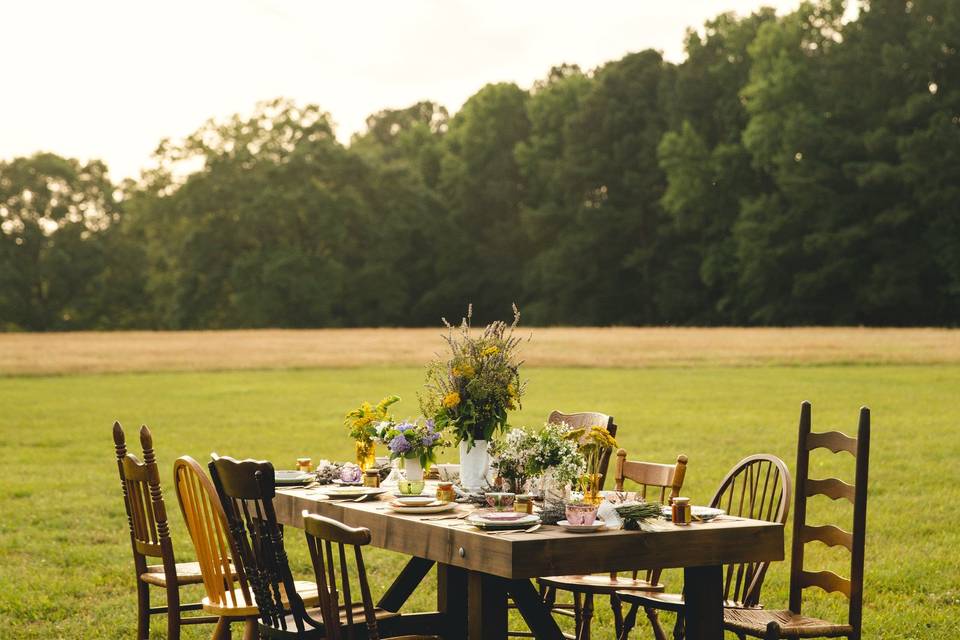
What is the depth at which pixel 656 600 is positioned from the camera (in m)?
5.91

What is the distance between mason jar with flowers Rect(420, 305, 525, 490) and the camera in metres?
5.94

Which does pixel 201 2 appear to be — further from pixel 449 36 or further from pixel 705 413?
pixel 449 36

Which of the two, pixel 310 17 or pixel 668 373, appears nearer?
pixel 310 17

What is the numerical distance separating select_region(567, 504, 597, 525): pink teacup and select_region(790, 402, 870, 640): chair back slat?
1.16 metres

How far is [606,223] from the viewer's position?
63.7m

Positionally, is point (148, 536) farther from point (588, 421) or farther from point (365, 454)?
point (588, 421)

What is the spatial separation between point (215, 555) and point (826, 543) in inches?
108

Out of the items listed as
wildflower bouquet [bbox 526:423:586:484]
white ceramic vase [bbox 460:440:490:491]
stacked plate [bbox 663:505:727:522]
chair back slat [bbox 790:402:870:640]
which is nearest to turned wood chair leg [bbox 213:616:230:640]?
white ceramic vase [bbox 460:440:490:491]

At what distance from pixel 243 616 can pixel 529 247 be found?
64.8 meters

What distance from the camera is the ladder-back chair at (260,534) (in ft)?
16.8

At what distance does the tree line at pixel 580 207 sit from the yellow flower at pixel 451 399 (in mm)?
48795

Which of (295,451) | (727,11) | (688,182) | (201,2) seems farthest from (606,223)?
(295,451)

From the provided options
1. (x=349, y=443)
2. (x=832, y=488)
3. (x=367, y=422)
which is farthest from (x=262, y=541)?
(x=349, y=443)

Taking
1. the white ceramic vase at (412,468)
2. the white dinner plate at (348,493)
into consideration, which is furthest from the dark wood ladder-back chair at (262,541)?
the white ceramic vase at (412,468)
